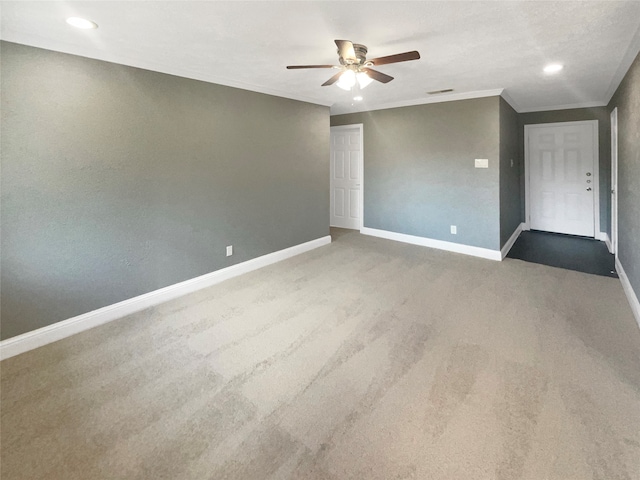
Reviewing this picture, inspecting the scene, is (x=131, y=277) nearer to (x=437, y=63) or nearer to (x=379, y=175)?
(x=437, y=63)

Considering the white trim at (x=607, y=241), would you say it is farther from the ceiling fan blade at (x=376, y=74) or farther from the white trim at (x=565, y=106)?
the ceiling fan blade at (x=376, y=74)

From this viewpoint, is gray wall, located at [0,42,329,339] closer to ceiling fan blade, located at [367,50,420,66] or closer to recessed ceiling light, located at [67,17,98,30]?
recessed ceiling light, located at [67,17,98,30]

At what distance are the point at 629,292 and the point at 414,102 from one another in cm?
374

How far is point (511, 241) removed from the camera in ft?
18.3

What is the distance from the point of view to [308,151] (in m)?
5.11

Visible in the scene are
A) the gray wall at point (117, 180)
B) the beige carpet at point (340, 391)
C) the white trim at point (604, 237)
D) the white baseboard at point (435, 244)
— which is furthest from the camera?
the white trim at point (604, 237)

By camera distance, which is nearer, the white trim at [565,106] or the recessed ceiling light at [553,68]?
the recessed ceiling light at [553,68]

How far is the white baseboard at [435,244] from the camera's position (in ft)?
16.0

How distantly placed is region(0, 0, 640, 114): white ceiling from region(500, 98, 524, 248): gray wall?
1.19m

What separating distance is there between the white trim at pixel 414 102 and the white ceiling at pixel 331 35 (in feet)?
2.44

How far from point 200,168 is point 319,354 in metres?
2.49

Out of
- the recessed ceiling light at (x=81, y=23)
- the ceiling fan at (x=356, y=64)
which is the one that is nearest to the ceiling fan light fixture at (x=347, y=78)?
the ceiling fan at (x=356, y=64)

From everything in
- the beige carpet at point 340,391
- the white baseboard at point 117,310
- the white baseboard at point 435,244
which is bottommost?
the beige carpet at point 340,391

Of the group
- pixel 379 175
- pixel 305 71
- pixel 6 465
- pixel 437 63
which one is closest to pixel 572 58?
pixel 437 63
